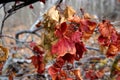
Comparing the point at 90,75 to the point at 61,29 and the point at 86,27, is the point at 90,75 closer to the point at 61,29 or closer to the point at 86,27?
the point at 86,27

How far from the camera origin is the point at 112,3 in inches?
638

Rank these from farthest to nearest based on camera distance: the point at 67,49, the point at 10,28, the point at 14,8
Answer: the point at 10,28, the point at 14,8, the point at 67,49

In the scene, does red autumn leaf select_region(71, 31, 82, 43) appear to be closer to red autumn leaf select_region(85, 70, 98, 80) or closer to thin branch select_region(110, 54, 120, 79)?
thin branch select_region(110, 54, 120, 79)

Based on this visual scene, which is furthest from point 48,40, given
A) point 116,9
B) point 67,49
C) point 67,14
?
point 116,9

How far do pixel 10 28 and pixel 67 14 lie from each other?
455 inches

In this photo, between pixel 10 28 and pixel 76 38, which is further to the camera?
pixel 10 28

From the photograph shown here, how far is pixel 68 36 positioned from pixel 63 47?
5.8 inches

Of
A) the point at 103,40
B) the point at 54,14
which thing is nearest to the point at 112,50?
the point at 103,40

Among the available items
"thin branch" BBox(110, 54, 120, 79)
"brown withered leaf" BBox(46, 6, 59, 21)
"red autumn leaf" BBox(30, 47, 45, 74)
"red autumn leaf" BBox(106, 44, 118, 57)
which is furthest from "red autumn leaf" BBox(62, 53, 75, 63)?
"red autumn leaf" BBox(30, 47, 45, 74)

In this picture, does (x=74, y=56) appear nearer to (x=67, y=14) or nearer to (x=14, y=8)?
(x=67, y=14)

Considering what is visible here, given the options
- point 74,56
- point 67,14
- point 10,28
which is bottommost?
point 10,28

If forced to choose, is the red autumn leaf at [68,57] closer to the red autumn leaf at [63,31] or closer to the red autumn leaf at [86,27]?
the red autumn leaf at [63,31]

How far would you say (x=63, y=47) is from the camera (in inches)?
71.1

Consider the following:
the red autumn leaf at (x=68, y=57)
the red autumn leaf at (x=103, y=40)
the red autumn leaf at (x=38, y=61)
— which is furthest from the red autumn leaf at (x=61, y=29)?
the red autumn leaf at (x=38, y=61)
